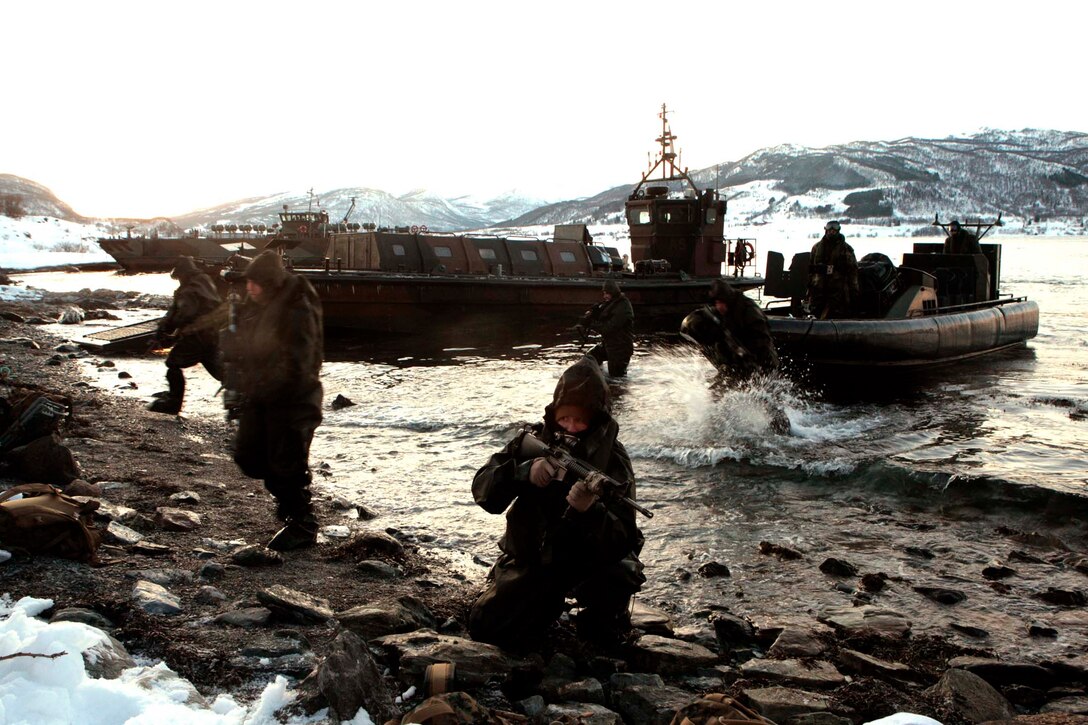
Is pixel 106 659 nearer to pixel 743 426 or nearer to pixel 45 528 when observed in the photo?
pixel 45 528

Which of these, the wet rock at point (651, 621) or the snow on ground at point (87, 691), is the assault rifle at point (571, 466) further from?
the snow on ground at point (87, 691)

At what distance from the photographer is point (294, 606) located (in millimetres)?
4152

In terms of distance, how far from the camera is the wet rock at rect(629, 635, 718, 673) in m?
4.07

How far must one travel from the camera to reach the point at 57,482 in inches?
237

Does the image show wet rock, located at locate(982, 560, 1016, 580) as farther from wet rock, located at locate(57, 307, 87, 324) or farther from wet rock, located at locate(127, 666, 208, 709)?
wet rock, located at locate(57, 307, 87, 324)

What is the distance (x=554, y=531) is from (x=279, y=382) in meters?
2.37

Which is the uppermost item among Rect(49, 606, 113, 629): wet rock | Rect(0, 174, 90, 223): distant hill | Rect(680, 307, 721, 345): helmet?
Rect(0, 174, 90, 223): distant hill

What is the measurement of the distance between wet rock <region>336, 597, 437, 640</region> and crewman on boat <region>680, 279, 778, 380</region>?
7.14 m

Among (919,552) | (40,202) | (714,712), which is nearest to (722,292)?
(919,552)

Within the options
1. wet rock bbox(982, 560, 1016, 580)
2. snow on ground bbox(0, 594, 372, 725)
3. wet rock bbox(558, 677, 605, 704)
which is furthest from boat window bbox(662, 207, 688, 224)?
snow on ground bbox(0, 594, 372, 725)

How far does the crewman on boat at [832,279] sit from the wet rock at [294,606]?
12395 mm

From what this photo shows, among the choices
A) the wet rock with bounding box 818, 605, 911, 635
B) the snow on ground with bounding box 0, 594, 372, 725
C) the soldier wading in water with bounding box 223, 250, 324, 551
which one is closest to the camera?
the snow on ground with bounding box 0, 594, 372, 725

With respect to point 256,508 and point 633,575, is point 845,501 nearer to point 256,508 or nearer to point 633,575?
point 633,575

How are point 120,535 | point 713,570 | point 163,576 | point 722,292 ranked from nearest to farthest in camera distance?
point 163,576 < point 120,535 < point 713,570 < point 722,292
